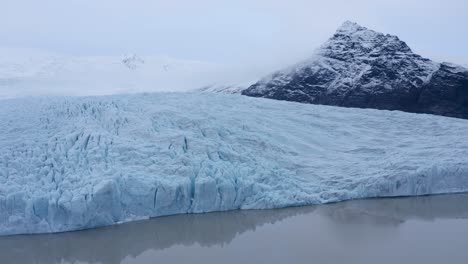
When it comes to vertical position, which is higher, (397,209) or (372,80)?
(372,80)

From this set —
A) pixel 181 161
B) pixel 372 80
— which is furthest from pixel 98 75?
pixel 181 161

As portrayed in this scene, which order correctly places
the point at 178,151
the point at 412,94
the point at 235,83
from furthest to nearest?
the point at 235,83 < the point at 412,94 < the point at 178,151

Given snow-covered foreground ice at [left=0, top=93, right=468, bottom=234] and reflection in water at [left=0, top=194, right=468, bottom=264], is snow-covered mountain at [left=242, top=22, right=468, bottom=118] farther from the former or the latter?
reflection in water at [left=0, top=194, right=468, bottom=264]

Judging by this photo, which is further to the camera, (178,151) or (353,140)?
(353,140)

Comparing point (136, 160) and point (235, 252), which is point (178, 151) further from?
point (235, 252)

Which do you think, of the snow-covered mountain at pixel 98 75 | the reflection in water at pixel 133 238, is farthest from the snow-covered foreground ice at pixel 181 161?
the snow-covered mountain at pixel 98 75

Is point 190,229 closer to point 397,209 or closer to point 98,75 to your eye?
point 397,209

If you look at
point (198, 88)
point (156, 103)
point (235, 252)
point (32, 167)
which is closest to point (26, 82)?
point (198, 88)
